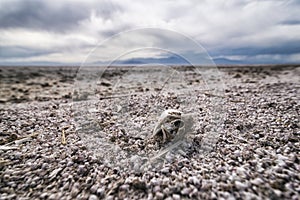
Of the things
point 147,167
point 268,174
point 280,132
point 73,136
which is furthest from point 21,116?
point 280,132

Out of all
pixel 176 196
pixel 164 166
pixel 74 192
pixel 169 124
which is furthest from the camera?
pixel 169 124

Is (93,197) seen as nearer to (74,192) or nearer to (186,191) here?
(74,192)

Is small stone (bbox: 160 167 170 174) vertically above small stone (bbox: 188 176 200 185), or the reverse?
small stone (bbox: 188 176 200 185)

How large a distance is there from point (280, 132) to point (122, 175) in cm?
355

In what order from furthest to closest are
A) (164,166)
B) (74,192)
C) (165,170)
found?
(164,166) < (165,170) < (74,192)

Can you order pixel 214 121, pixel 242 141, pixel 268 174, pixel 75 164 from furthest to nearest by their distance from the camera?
pixel 214 121
pixel 242 141
pixel 75 164
pixel 268 174

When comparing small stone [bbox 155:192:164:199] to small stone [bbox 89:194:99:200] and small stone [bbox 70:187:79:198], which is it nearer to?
small stone [bbox 89:194:99:200]

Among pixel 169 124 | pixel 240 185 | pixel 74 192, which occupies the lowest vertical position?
pixel 74 192

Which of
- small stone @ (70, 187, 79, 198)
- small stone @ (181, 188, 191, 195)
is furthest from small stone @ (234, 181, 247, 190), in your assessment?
small stone @ (70, 187, 79, 198)

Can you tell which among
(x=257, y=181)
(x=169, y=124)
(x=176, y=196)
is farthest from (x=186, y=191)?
(x=169, y=124)

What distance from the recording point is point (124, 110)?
6.21 m

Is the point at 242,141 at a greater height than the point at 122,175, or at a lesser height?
greater

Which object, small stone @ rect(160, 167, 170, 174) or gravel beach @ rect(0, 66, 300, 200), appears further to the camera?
→ small stone @ rect(160, 167, 170, 174)

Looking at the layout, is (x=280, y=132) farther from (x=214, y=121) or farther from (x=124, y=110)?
Answer: (x=124, y=110)
